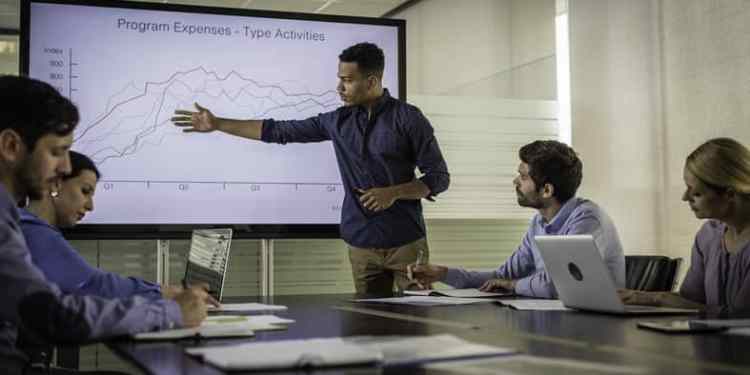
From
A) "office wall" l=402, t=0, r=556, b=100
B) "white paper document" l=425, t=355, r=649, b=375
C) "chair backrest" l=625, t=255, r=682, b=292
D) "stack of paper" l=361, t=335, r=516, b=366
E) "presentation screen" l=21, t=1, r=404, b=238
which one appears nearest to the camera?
"white paper document" l=425, t=355, r=649, b=375

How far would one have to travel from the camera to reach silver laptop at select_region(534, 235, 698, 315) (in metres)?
2.16

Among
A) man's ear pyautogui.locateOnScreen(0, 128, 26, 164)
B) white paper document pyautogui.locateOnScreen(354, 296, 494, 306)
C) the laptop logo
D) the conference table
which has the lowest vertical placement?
white paper document pyautogui.locateOnScreen(354, 296, 494, 306)

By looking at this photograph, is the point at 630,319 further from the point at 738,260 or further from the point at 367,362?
the point at 367,362

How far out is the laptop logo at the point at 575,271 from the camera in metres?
2.26

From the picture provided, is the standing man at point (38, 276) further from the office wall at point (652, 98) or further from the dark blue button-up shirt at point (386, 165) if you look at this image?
the office wall at point (652, 98)

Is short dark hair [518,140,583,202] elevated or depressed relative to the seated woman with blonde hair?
elevated

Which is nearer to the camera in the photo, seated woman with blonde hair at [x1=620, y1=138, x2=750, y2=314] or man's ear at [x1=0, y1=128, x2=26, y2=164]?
man's ear at [x1=0, y1=128, x2=26, y2=164]

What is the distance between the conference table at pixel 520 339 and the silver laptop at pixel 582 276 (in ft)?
0.15

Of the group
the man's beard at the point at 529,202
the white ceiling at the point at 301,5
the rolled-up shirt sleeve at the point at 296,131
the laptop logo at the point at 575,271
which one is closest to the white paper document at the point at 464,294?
the man's beard at the point at 529,202

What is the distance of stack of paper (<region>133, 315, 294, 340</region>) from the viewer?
170 centimetres

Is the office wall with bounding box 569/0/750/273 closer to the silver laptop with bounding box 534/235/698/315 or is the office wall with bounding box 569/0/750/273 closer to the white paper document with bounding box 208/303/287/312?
the silver laptop with bounding box 534/235/698/315

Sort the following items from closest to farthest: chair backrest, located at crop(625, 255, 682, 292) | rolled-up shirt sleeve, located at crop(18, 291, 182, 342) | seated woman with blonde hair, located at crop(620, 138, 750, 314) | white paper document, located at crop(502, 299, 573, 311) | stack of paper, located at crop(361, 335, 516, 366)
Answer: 1. stack of paper, located at crop(361, 335, 516, 366)
2. rolled-up shirt sleeve, located at crop(18, 291, 182, 342)
3. white paper document, located at crop(502, 299, 573, 311)
4. seated woman with blonde hair, located at crop(620, 138, 750, 314)
5. chair backrest, located at crop(625, 255, 682, 292)

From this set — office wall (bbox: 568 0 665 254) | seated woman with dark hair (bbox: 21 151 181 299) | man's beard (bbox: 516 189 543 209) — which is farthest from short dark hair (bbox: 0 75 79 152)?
office wall (bbox: 568 0 665 254)

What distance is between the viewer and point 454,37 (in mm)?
5609
